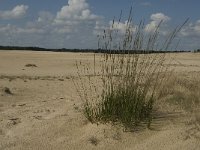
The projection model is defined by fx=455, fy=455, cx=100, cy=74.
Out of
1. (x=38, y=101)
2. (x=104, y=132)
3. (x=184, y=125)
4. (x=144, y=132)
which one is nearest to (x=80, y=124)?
(x=104, y=132)

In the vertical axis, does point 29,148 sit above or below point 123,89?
below

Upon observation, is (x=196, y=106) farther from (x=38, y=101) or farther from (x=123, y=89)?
(x=38, y=101)

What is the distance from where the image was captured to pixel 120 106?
21.0ft

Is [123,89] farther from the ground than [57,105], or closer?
farther from the ground

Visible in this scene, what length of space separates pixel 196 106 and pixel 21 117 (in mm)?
2863

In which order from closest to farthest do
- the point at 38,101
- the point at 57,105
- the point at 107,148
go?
1. the point at 107,148
2. the point at 57,105
3. the point at 38,101

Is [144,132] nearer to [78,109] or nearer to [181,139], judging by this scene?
[181,139]

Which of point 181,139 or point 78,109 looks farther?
point 78,109

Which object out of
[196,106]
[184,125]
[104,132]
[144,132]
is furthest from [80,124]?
A: [196,106]

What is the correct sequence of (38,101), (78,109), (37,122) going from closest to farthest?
(37,122)
(78,109)
(38,101)

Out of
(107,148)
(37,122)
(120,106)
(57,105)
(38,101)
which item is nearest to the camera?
(107,148)

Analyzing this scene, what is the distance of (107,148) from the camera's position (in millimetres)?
5883

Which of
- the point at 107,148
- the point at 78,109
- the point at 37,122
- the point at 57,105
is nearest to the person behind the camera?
the point at 107,148

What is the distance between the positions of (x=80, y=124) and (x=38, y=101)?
2.75 metres
